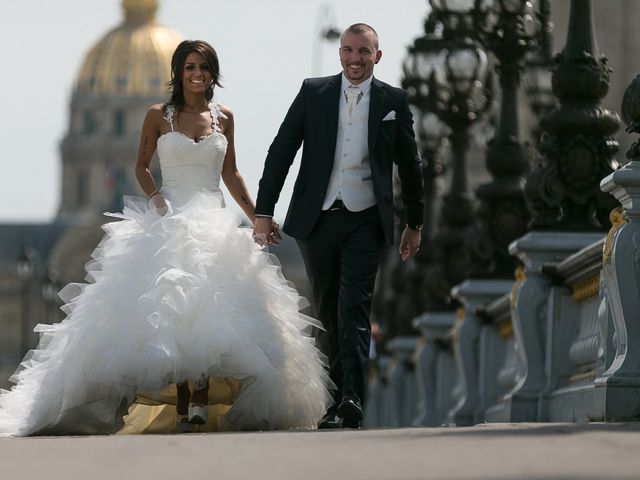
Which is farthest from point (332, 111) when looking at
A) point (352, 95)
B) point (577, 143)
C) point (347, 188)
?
point (577, 143)

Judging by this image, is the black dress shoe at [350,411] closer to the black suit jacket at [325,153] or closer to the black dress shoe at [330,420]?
the black dress shoe at [330,420]

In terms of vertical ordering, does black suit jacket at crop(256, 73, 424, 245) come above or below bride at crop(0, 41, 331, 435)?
above

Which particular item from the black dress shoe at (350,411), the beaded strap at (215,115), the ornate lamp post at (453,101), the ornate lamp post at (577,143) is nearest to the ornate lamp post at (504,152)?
the ornate lamp post at (453,101)

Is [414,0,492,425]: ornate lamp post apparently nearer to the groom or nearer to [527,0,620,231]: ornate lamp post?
[527,0,620,231]: ornate lamp post

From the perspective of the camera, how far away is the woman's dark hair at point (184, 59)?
14820 millimetres

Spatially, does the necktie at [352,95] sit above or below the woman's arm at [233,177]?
above

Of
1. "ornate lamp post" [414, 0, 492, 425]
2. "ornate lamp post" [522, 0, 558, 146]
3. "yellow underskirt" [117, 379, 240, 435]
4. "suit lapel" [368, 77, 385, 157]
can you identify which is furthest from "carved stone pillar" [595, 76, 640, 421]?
"ornate lamp post" [522, 0, 558, 146]

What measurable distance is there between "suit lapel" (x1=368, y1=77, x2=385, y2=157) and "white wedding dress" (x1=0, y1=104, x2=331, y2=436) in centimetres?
97

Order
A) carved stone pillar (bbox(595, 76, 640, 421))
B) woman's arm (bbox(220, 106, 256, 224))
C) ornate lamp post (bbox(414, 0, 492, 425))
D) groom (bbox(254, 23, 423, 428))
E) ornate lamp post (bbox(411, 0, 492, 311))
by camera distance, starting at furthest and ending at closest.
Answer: ornate lamp post (bbox(414, 0, 492, 425)) → ornate lamp post (bbox(411, 0, 492, 311)) → woman's arm (bbox(220, 106, 256, 224)) → groom (bbox(254, 23, 423, 428)) → carved stone pillar (bbox(595, 76, 640, 421))

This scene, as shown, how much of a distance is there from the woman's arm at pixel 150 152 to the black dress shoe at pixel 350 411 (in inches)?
67.3

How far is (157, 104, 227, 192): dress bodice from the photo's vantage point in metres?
15.1

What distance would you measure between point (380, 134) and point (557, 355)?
10.8 ft

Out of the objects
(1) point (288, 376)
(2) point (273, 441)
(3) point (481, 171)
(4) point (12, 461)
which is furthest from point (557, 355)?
(3) point (481, 171)

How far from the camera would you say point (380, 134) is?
14.6 meters
